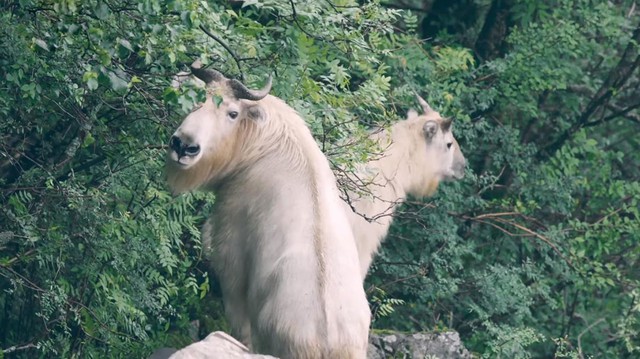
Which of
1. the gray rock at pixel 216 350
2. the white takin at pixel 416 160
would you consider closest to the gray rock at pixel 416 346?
the white takin at pixel 416 160

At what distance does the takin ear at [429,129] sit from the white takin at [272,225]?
9.25 feet

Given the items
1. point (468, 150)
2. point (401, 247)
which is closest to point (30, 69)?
point (401, 247)

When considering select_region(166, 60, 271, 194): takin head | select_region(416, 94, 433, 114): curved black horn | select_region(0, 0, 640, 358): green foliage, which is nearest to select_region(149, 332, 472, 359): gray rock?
select_region(0, 0, 640, 358): green foliage

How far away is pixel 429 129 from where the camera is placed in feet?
36.6

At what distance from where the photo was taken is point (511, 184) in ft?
41.7

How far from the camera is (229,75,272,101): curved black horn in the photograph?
8211 mm

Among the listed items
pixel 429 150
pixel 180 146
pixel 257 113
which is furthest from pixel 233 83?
pixel 429 150

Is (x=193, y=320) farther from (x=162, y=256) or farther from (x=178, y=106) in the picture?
(x=178, y=106)

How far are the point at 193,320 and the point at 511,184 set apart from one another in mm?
3961

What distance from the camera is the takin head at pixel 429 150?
11.2 metres

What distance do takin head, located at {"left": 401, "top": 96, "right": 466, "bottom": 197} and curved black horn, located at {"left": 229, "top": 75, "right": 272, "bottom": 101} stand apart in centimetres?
309

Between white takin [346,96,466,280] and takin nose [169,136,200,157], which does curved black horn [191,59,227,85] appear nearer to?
takin nose [169,136,200,157]

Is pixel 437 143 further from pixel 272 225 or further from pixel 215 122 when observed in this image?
pixel 272 225

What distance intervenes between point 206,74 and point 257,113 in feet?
1.37
